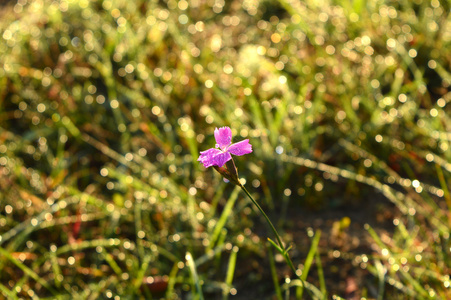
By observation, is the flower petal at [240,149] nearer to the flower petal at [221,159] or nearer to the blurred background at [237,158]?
the flower petal at [221,159]

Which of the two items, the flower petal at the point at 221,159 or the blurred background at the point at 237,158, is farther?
the blurred background at the point at 237,158

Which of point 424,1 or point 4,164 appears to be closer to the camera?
point 4,164

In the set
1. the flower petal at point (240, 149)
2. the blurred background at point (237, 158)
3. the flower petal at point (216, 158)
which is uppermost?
the flower petal at point (240, 149)

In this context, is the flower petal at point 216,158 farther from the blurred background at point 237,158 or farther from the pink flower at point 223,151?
the blurred background at point 237,158

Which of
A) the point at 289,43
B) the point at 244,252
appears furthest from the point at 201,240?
the point at 289,43

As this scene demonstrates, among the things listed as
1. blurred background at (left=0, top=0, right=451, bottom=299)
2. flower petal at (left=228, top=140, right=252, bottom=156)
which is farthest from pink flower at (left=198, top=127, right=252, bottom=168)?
blurred background at (left=0, top=0, right=451, bottom=299)

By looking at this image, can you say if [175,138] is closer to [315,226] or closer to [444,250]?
[315,226]

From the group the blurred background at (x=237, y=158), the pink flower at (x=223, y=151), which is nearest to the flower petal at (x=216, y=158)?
the pink flower at (x=223, y=151)

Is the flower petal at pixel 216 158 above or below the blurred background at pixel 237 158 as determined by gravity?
above
